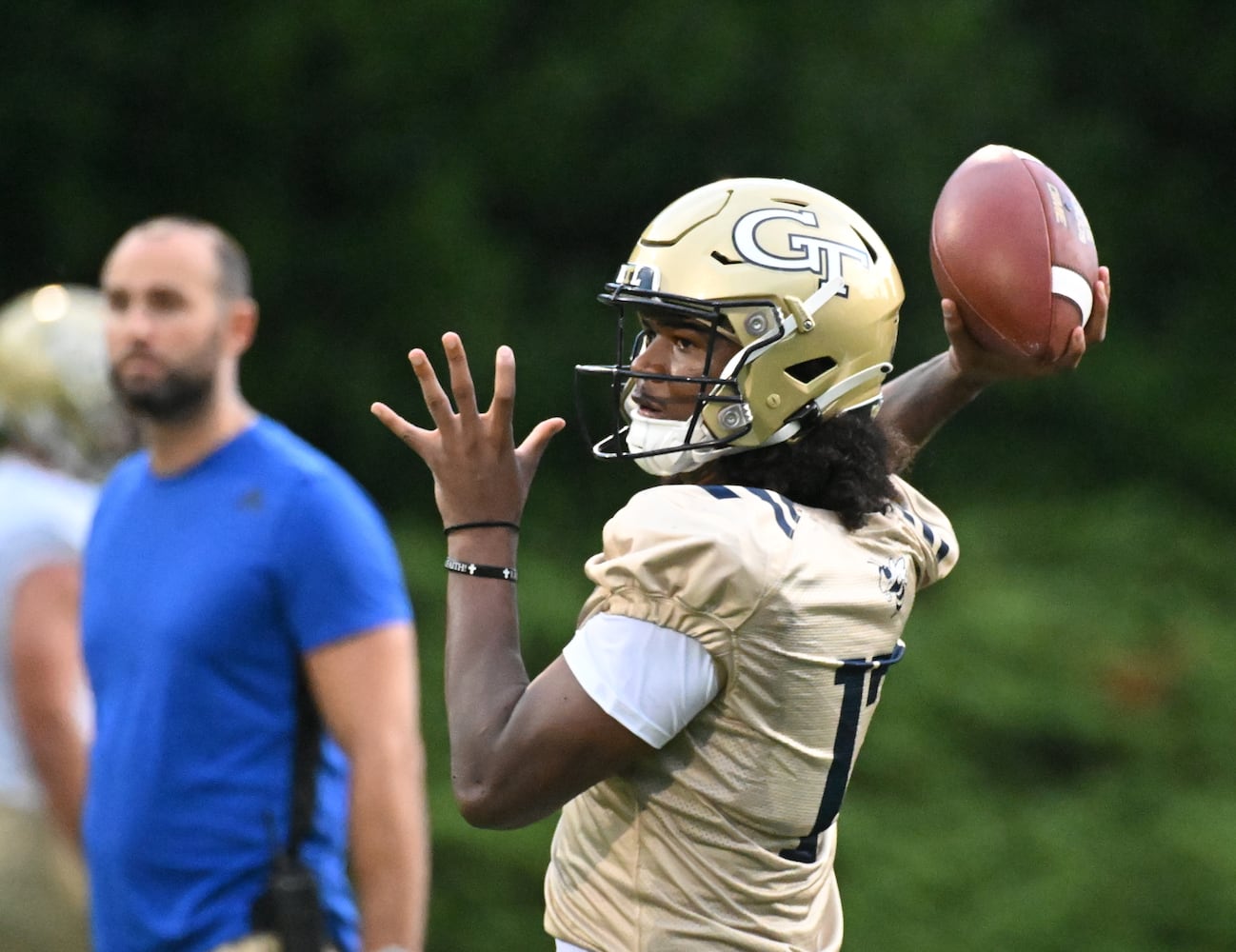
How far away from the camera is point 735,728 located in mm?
2371

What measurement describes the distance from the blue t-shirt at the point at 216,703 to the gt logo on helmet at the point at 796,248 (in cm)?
109

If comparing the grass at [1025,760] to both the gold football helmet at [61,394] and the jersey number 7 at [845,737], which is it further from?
the jersey number 7 at [845,737]

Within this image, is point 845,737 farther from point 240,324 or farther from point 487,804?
point 240,324

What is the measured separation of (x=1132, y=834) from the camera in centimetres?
705

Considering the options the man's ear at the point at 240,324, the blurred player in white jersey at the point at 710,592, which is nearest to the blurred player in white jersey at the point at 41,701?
the man's ear at the point at 240,324

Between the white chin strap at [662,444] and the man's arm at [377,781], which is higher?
the white chin strap at [662,444]

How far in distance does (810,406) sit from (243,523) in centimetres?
120

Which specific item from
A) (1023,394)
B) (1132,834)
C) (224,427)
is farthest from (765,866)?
(1023,394)

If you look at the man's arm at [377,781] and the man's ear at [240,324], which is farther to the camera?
the man's ear at [240,324]

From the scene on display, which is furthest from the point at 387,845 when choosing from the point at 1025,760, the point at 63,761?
the point at 1025,760

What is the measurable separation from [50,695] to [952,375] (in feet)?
6.15

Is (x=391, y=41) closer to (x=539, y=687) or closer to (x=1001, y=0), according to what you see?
(x=1001, y=0)

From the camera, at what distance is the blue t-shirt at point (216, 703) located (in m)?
3.23

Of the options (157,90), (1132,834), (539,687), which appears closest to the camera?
(539,687)
